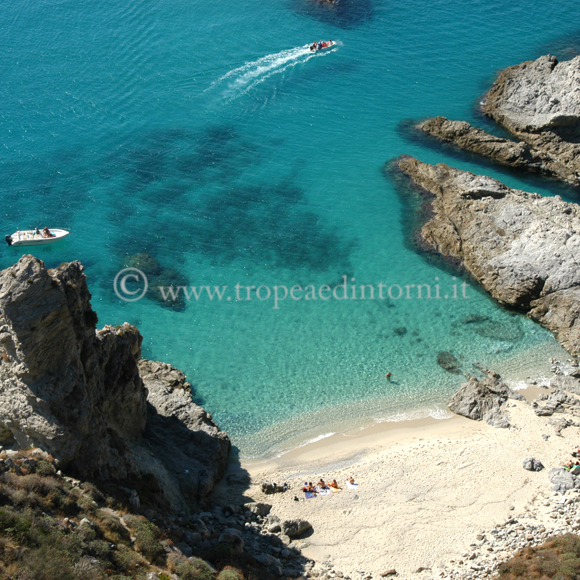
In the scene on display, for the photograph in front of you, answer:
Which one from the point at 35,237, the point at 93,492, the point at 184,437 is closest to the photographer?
the point at 93,492

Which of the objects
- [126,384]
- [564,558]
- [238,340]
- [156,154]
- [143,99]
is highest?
[143,99]

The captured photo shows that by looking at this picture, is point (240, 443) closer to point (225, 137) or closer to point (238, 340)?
point (238, 340)

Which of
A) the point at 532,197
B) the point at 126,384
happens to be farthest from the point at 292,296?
the point at 532,197

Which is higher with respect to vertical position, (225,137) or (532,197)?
(225,137)

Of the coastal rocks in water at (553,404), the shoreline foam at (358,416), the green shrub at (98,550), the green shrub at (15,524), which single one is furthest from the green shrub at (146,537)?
the coastal rocks in water at (553,404)

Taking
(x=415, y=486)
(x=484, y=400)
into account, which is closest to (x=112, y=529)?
(x=415, y=486)

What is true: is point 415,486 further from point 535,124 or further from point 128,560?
point 535,124

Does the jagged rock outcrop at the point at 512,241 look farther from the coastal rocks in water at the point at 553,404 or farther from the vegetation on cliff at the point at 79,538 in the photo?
the vegetation on cliff at the point at 79,538
